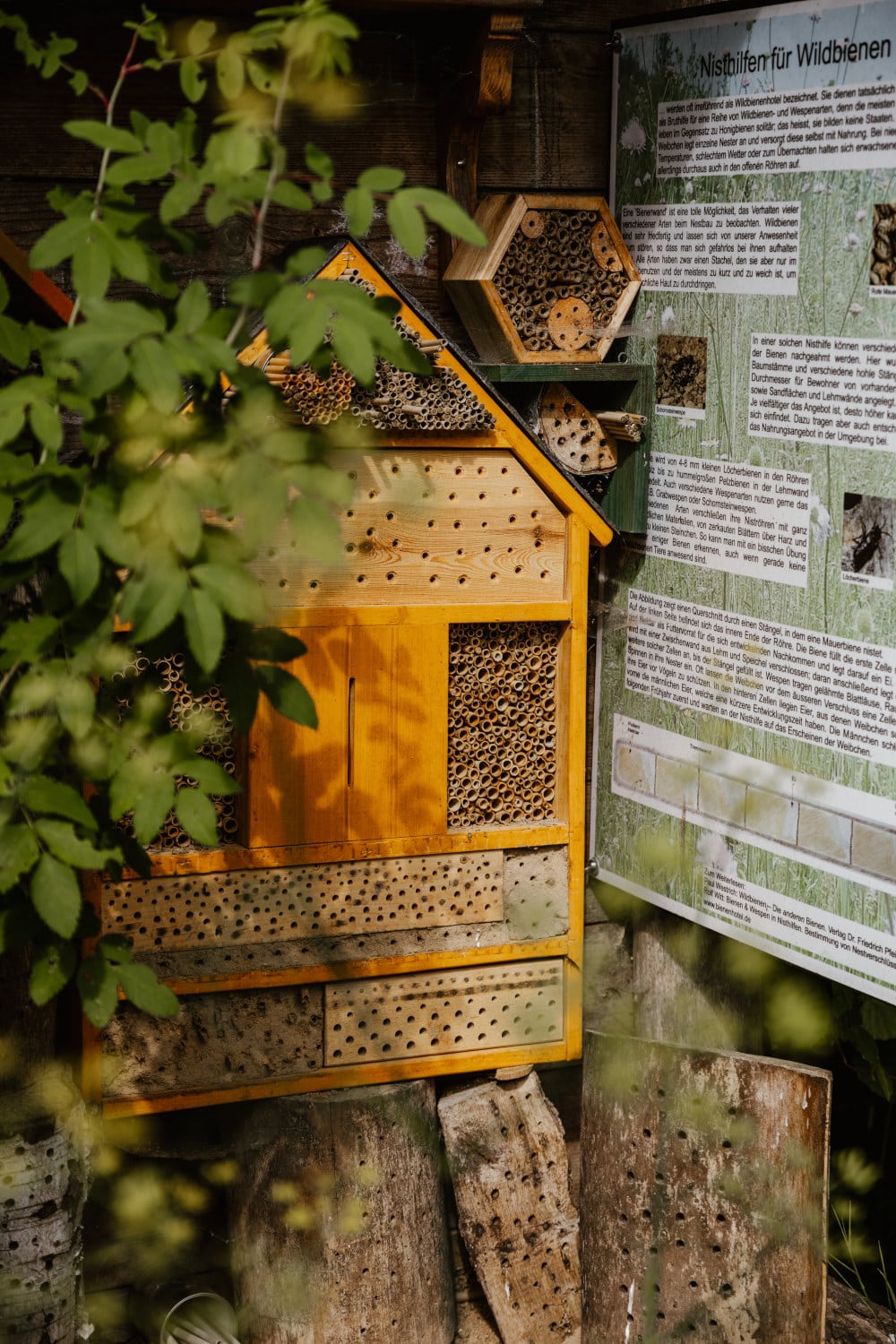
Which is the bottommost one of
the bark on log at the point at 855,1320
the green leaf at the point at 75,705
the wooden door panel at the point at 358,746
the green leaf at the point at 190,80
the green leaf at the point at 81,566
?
the bark on log at the point at 855,1320

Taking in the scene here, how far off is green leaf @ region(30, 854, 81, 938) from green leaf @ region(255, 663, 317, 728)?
1.20ft

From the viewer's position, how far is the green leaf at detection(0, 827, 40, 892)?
79.4 inches

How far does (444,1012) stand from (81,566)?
5.05ft

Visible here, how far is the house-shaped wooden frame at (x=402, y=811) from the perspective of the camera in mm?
2896

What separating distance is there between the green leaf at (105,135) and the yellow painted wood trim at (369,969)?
1534 mm

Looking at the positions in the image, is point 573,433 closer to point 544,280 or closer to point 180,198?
point 544,280

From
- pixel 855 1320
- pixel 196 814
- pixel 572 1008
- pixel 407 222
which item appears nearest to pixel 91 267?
pixel 407 222

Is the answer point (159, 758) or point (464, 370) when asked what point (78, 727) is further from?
point (464, 370)

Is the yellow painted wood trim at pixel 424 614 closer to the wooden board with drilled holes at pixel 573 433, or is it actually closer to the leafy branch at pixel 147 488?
the wooden board with drilled holes at pixel 573 433

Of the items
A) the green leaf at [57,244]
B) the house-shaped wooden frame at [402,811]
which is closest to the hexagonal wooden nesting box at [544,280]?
the house-shaped wooden frame at [402,811]

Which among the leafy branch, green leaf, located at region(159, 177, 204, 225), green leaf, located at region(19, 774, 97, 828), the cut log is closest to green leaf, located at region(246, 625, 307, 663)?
the leafy branch

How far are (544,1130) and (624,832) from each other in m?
0.68

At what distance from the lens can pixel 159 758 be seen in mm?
2125

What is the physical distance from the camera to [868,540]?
2725 millimetres
